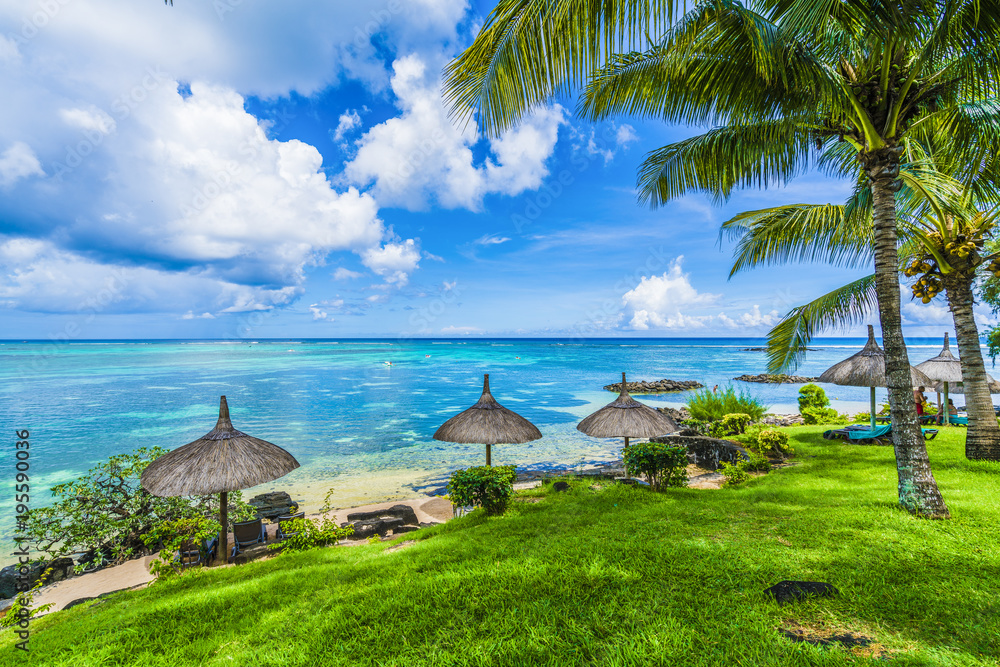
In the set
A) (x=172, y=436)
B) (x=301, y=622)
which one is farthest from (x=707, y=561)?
(x=172, y=436)

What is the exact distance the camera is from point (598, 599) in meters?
3.12

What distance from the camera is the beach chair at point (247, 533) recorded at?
265 inches

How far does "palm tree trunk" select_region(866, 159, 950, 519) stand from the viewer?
4473mm

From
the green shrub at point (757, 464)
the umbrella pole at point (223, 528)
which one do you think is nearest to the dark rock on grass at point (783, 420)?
the green shrub at point (757, 464)

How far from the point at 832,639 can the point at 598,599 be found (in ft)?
4.90

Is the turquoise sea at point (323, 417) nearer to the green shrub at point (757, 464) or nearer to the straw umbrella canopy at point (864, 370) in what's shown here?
the green shrub at point (757, 464)

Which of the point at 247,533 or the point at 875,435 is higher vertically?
the point at 875,435

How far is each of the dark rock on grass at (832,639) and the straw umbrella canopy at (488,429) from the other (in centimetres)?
489

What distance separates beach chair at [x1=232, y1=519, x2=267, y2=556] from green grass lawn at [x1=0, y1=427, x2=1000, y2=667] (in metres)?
2.02

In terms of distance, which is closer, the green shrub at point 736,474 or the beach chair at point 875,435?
the green shrub at point 736,474

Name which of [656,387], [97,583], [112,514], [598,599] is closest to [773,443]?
[598,599]

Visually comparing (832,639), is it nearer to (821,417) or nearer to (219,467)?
(219,467)

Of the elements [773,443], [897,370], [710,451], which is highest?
[897,370]

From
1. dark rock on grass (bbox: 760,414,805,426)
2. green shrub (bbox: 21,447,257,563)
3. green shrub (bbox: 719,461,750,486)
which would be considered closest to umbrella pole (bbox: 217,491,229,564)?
green shrub (bbox: 21,447,257,563)
